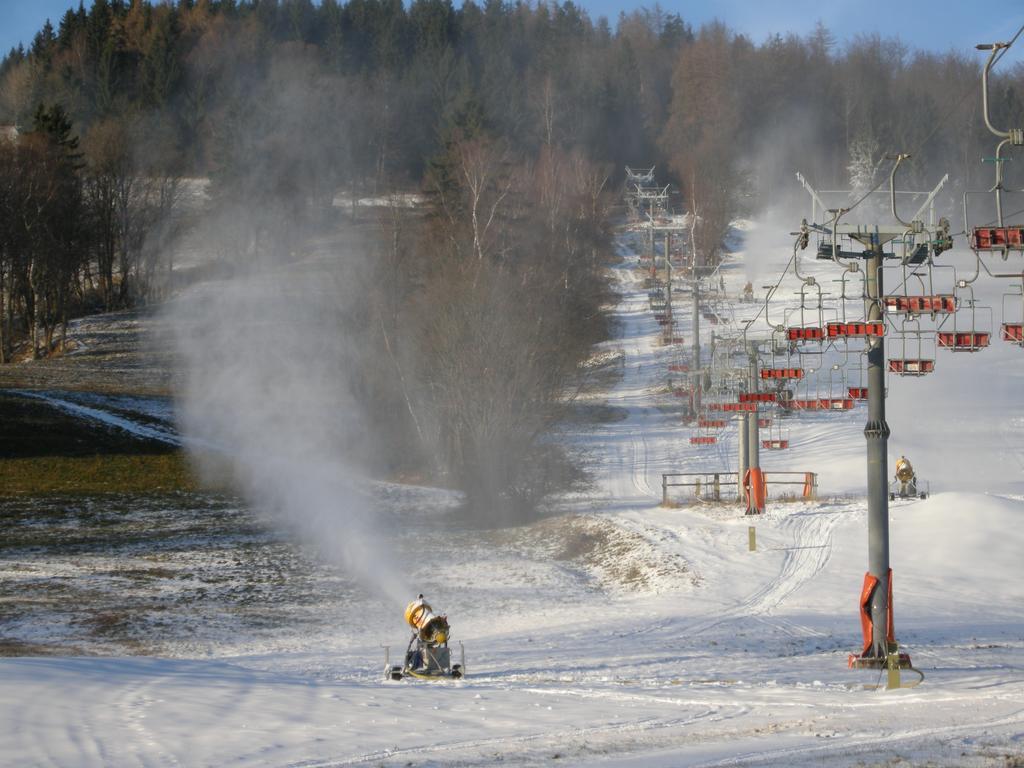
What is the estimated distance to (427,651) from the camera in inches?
661

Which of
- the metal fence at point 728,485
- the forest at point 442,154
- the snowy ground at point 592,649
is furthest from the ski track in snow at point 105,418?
the metal fence at point 728,485

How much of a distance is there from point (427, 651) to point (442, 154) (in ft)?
201

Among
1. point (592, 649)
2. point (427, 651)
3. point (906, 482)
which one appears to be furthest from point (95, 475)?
point (427, 651)

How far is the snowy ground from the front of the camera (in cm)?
1141

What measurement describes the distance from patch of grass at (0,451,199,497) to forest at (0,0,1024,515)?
9.73 metres

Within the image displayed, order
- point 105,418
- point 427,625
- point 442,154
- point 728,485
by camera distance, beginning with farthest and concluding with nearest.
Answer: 1. point 442,154
2. point 105,418
3. point 728,485
4. point 427,625

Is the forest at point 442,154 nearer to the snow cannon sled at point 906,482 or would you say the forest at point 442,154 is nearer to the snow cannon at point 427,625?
the snow cannon sled at point 906,482

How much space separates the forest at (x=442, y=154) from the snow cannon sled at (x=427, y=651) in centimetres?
2144

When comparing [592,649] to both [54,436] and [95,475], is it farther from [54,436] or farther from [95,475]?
[54,436]

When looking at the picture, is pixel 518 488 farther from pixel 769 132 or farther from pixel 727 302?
pixel 769 132

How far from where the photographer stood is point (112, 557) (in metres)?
30.8

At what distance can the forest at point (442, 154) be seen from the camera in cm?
4388

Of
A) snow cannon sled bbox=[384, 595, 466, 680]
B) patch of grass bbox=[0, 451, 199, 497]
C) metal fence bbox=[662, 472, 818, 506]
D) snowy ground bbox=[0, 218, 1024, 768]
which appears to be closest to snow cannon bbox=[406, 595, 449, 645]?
snow cannon sled bbox=[384, 595, 466, 680]

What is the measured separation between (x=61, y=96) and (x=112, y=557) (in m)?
97.2
